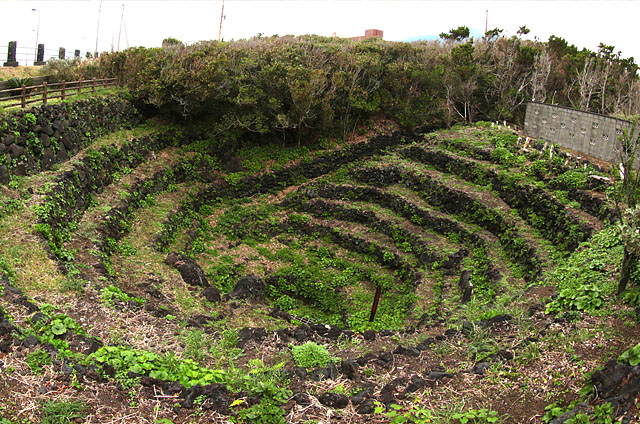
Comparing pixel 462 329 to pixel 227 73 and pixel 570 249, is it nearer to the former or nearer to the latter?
pixel 570 249

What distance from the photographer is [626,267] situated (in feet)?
38.0

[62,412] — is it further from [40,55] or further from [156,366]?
[40,55]

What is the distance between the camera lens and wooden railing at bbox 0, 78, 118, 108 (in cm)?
1947

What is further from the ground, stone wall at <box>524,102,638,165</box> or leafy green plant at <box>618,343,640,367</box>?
stone wall at <box>524,102,638,165</box>

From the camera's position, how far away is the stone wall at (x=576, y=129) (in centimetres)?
2330

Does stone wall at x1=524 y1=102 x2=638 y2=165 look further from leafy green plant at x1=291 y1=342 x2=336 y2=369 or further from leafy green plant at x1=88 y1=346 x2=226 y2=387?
Answer: leafy green plant at x1=88 y1=346 x2=226 y2=387

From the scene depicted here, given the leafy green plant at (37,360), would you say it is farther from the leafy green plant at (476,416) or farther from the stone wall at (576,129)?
the stone wall at (576,129)

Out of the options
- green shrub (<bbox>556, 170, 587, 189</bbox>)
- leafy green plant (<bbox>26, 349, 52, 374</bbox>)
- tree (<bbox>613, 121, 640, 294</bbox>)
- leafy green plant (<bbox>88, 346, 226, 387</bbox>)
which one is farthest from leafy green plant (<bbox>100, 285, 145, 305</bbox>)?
green shrub (<bbox>556, 170, 587, 189</bbox>)

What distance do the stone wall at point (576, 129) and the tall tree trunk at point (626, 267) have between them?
11.8 m

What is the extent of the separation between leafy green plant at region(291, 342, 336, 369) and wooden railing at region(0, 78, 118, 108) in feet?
49.9

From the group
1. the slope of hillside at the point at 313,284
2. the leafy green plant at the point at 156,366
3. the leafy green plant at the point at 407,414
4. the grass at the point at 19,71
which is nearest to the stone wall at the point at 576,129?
the slope of hillside at the point at 313,284

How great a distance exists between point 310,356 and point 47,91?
16.8 meters

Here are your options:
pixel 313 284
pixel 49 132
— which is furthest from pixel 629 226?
pixel 49 132

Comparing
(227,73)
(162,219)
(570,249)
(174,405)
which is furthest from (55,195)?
(570,249)
